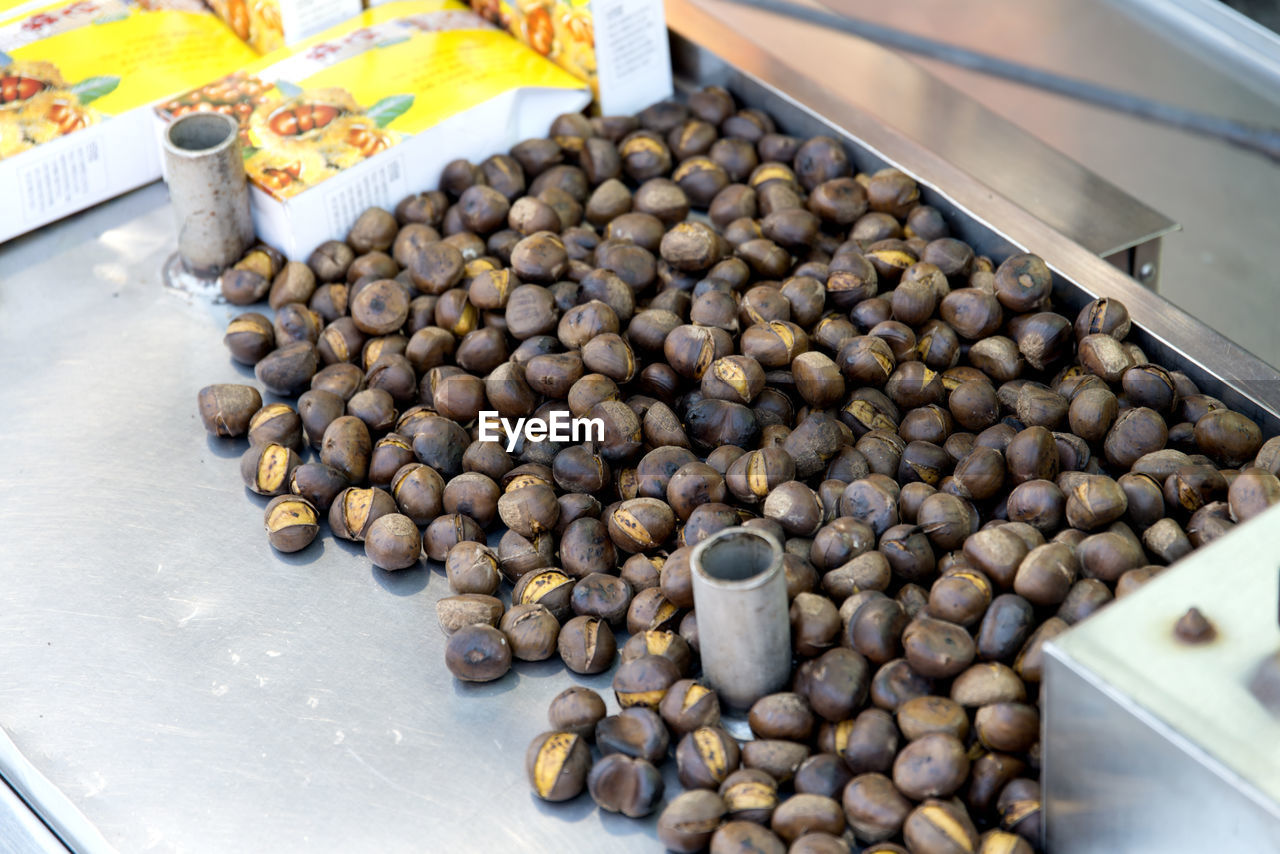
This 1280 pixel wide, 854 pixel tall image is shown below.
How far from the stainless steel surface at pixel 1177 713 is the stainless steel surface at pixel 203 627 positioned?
1.59 ft

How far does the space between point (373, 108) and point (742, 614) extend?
4.45ft

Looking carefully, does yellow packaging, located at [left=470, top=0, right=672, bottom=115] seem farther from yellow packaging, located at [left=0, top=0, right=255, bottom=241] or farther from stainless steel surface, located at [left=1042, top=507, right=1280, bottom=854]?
stainless steel surface, located at [left=1042, top=507, right=1280, bottom=854]

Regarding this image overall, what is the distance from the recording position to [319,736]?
1.50m

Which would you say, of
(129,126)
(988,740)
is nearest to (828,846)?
(988,740)

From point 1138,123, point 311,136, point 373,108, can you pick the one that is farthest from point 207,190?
point 1138,123

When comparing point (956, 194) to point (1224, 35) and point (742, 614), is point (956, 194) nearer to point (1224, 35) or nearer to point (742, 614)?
point (1224, 35)

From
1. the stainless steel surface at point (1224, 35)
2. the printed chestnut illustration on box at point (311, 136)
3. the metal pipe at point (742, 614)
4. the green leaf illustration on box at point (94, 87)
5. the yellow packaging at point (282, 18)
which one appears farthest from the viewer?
the yellow packaging at point (282, 18)

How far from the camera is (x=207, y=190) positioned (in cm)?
→ 207

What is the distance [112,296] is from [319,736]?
107cm

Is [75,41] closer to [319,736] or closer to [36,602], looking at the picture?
[36,602]

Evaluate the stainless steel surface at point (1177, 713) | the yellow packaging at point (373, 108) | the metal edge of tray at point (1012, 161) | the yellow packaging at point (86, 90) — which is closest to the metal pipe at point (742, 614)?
the stainless steel surface at point (1177, 713)

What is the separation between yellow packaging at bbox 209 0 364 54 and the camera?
2.43 m

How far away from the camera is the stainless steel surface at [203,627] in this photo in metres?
1.42

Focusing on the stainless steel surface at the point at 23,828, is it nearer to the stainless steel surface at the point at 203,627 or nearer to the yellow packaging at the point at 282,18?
the stainless steel surface at the point at 203,627
